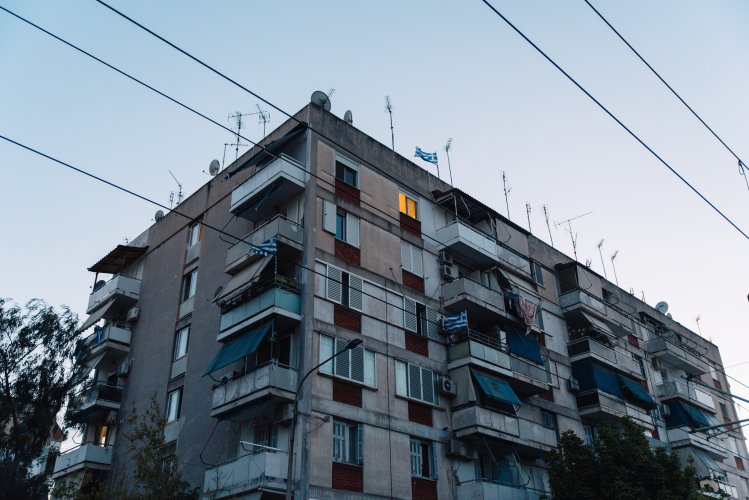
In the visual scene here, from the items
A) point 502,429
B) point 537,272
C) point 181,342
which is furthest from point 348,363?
point 537,272

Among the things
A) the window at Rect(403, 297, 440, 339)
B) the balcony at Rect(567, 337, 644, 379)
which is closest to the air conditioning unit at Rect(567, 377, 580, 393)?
the balcony at Rect(567, 337, 644, 379)

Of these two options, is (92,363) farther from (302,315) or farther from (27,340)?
(302,315)

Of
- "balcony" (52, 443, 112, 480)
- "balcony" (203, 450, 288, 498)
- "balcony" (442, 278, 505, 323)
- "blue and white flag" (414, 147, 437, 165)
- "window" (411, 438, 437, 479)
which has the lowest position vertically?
"balcony" (203, 450, 288, 498)

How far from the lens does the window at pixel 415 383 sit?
2748 cm

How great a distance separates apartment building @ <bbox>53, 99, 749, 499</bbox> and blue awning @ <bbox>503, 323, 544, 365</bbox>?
101 mm

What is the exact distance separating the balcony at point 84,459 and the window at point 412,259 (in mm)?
15315

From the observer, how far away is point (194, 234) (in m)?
34.6

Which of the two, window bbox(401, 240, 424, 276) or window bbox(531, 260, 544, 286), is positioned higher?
window bbox(531, 260, 544, 286)

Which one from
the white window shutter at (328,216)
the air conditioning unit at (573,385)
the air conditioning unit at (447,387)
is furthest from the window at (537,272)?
the white window shutter at (328,216)

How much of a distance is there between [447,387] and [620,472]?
6.89 metres

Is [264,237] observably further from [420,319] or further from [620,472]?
[620,472]

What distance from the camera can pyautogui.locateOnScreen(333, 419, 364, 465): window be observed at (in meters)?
24.4

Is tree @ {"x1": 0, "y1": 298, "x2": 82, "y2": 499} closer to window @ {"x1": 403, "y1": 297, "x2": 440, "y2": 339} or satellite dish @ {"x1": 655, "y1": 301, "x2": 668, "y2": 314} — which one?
Answer: window @ {"x1": 403, "y1": 297, "x2": 440, "y2": 339}

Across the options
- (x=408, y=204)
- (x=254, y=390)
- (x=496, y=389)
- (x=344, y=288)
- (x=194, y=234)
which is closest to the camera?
(x=254, y=390)
